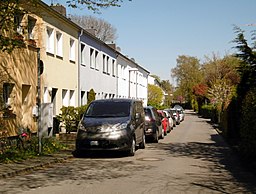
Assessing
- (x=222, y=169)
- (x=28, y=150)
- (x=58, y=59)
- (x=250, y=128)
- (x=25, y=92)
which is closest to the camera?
(x=222, y=169)

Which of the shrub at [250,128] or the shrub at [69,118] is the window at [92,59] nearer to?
the shrub at [69,118]

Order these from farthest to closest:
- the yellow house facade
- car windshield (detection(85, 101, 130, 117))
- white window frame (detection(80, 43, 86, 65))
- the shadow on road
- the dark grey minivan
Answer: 1. white window frame (detection(80, 43, 86, 65))
2. the yellow house facade
3. car windshield (detection(85, 101, 130, 117))
4. the dark grey minivan
5. the shadow on road

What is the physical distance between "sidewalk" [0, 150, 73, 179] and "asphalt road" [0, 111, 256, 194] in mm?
272

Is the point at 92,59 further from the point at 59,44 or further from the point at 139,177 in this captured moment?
the point at 139,177

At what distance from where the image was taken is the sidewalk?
1069cm

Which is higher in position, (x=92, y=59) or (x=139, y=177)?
(x=92, y=59)

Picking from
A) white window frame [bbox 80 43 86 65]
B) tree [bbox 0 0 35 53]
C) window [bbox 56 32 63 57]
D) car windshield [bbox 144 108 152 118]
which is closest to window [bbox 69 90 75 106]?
white window frame [bbox 80 43 86 65]

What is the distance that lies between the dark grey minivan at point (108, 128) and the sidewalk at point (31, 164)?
880 mm

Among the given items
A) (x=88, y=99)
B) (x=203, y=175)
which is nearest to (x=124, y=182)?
(x=203, y=175)

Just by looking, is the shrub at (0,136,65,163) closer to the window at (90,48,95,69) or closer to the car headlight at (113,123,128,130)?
the car headlight at (113,123,128,130)

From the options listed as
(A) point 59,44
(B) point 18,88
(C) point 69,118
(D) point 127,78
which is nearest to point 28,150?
(B) point 18,88

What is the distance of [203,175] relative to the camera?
420 inches

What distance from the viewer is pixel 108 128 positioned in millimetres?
14445

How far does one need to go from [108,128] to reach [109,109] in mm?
1318
